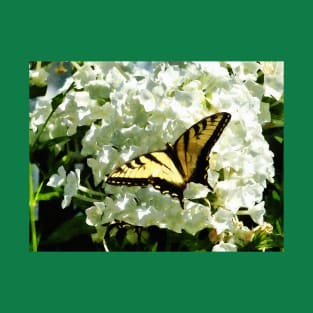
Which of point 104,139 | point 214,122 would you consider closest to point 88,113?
point 104,139

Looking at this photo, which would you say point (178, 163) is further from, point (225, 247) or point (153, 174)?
point (225, 247)

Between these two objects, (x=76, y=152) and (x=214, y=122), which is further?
(x=76, y=152)

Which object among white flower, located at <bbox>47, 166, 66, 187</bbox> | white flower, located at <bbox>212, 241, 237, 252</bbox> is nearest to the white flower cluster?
white flower, located at <bbox>212, 241, 237, 252</bbox>

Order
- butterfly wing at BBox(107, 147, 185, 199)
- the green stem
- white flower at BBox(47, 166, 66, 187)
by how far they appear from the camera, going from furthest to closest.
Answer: the green stem, white flower at BBox(47, 166, 66, 187), butterfly wing at BBox(107, 147, 185, 199)

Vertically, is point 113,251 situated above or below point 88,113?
below

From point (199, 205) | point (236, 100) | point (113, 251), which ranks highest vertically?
point (236, 100)

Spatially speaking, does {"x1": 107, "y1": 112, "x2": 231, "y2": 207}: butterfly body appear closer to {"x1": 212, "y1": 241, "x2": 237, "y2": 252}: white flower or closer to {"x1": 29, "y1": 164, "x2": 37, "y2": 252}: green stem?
{"x1": 212, "y1": 241, "x2": 237, "y2": 252}: white flower

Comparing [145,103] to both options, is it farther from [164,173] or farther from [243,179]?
[243,179]
